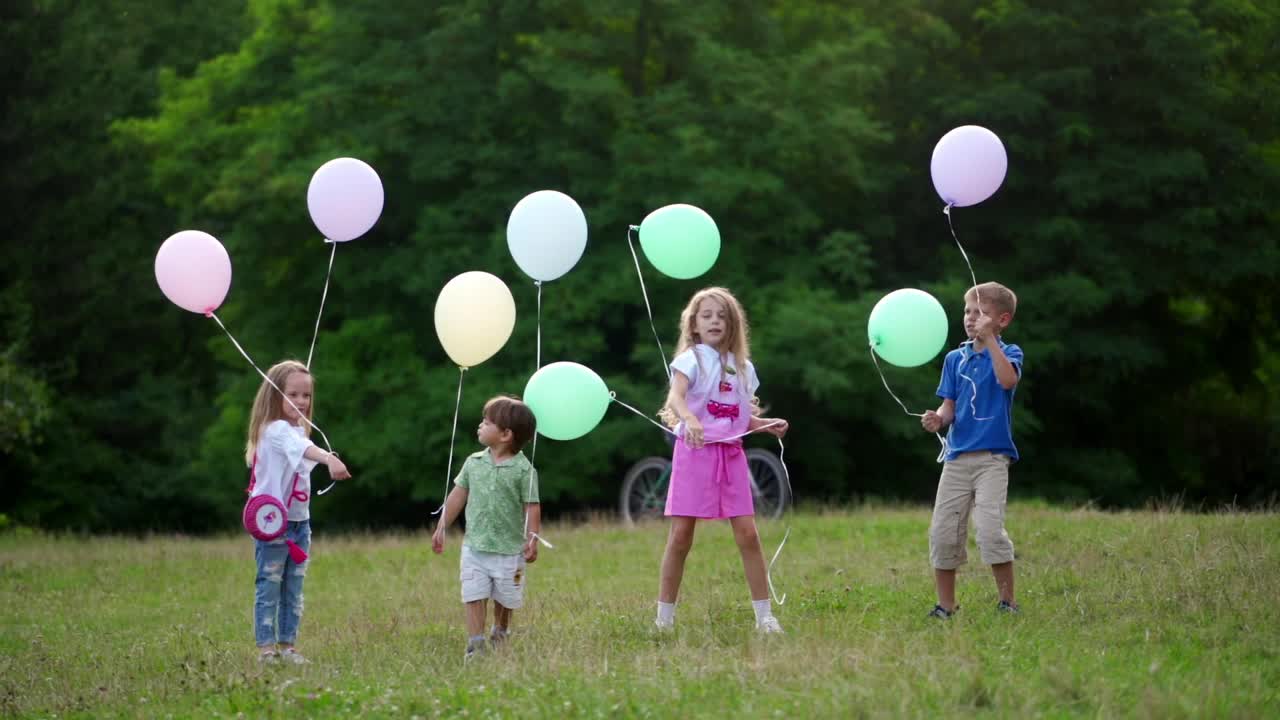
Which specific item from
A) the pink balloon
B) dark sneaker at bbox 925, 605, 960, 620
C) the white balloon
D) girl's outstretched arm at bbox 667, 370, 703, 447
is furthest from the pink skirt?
the pink balloon

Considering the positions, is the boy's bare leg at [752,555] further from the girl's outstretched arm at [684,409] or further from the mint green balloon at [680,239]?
the mint green balloon at [680,239]

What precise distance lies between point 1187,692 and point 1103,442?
15.4 metres

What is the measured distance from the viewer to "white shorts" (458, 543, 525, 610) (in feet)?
19.4

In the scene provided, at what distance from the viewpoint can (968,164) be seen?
673 centimetres

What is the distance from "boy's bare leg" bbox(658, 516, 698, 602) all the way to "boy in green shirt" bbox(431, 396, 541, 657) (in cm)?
64

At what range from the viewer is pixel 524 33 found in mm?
17516

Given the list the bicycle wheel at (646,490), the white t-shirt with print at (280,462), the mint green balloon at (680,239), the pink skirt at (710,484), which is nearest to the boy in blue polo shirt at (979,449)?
the pink skirt at (710,484)

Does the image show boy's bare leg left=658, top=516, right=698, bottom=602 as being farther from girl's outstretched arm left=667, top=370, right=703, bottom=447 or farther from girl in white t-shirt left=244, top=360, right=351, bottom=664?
girl in white t-shirt left=244, top=360, right=351, bottom=664

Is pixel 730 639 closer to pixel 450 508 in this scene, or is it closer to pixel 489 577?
pixel 489 577

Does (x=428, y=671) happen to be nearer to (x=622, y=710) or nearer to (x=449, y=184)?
(x=622, y=710)

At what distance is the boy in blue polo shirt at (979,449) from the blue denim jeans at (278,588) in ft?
9.81

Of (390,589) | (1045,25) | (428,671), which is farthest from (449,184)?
(428,671)

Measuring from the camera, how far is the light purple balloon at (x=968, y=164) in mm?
6719

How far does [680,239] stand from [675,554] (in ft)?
5.42
